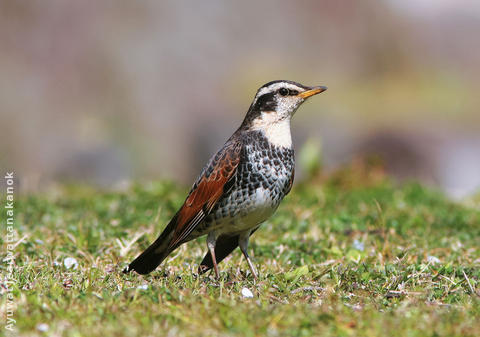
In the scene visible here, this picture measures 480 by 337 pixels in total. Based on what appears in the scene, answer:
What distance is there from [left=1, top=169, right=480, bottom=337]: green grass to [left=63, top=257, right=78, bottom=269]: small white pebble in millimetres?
40

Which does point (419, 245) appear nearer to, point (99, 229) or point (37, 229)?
point (99, 229)

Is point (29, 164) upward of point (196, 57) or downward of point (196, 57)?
downward

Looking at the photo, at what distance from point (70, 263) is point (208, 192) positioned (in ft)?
4.32

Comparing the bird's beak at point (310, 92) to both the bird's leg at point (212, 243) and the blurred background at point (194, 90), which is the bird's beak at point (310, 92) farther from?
the blurred background at point (194, 90)

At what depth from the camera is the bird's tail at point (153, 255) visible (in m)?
5.43

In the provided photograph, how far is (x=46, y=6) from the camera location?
14.6 m

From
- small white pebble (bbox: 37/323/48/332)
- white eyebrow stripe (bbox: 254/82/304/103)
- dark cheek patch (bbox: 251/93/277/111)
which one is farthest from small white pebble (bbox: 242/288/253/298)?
white eyebrow stripe (bbox: 254/82/304/103)

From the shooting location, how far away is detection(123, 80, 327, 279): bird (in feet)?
18.2

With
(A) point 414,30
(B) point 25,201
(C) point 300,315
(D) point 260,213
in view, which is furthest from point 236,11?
(C) point 300,315

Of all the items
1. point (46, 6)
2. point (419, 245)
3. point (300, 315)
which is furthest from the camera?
point (46, 6)

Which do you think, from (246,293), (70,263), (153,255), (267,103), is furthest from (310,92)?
(70,263)

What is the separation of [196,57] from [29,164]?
4.49m

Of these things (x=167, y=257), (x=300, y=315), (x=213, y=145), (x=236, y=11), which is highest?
(x=236, y=11)

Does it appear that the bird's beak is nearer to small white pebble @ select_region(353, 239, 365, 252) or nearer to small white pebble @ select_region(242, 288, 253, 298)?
small white pebble @ select_region(353, 239, 365, 252)
